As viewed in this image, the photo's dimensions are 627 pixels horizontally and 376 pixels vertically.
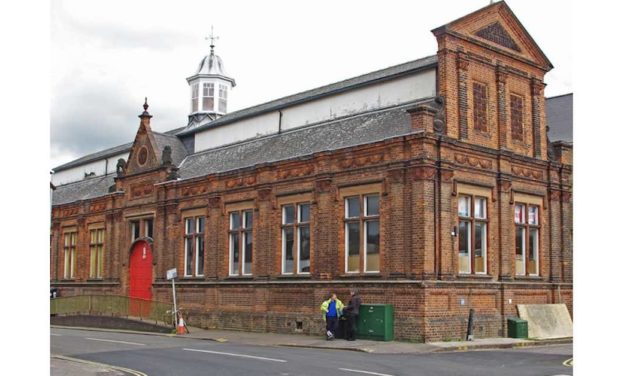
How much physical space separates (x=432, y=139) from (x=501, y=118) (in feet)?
14.4

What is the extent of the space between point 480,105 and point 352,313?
8378 mm

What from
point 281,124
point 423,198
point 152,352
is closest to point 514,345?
point 423,198

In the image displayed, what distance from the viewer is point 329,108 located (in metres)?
30.4

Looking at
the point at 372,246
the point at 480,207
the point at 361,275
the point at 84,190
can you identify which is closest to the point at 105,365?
the point at 361,275

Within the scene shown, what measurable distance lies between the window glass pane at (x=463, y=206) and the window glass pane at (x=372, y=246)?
8.91 ft

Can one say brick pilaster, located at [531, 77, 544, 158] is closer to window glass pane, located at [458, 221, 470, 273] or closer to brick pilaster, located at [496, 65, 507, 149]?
brick pilaster, located at [496, 65, 507, 149]

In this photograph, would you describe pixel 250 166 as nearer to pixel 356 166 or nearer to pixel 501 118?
pixel 356 166

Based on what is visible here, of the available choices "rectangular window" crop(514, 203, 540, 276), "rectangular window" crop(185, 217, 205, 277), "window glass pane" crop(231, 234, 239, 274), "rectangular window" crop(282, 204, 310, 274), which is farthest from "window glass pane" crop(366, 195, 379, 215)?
"rectangular window" crop(185, 217, 205, 277)

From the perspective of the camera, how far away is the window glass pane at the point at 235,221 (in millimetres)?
30941

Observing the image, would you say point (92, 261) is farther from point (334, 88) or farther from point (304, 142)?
point (334, 88)

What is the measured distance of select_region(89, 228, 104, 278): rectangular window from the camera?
130 ft

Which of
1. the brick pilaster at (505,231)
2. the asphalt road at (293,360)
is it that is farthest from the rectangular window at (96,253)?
the brick pilaster at (505,231)

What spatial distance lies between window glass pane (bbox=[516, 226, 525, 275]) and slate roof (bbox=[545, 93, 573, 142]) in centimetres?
953

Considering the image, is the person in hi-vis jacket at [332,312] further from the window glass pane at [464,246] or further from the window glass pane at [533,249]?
the window glass pane at [533,249]
